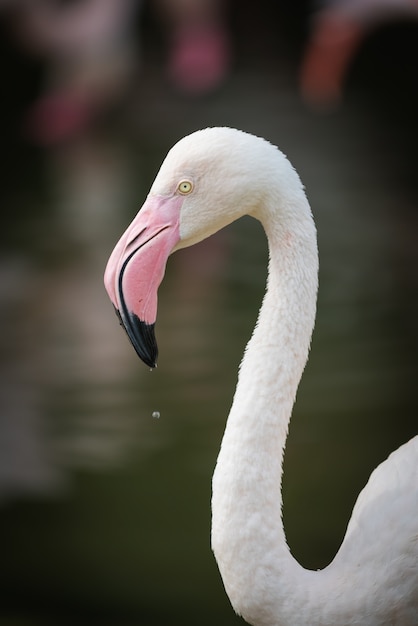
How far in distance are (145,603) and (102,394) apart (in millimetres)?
1379

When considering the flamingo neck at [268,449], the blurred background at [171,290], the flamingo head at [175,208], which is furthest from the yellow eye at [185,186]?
the blurred background at [171,290]

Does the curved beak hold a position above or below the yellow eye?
below

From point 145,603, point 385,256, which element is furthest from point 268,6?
point 145,603

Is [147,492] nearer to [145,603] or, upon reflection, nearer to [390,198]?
[145,603]

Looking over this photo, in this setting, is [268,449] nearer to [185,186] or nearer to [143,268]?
[143,268]

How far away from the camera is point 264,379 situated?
79.7 inches

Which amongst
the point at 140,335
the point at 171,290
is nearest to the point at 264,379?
the point at 140,335

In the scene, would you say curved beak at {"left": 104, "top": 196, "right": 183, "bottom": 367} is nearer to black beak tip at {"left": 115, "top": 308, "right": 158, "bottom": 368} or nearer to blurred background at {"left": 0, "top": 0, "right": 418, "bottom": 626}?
black beak tip at {"left": 115, "top": 308, "right": 158, "bottom": 368}

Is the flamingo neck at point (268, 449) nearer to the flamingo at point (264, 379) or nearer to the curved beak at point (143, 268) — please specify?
the flamingo at point (264, 379)

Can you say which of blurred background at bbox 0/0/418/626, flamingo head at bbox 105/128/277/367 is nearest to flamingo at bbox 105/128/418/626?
flamingo head at bbox 105/128/277/367

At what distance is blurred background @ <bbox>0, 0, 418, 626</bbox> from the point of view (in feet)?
10.7

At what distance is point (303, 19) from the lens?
8430 millimetres

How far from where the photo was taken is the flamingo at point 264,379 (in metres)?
1.94

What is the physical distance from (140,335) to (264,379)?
0.27 metres
